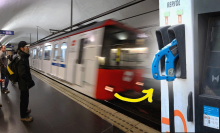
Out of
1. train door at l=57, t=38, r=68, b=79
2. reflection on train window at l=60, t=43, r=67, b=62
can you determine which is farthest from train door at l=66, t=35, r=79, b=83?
reflection on train window at l=60, t=43, r=67, b=62

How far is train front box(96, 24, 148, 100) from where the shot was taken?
3.98 m

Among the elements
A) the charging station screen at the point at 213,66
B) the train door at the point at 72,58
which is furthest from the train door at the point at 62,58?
the charging station screen at the point at 213,66

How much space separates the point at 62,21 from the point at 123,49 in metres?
10.7

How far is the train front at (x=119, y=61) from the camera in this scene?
13.1ft

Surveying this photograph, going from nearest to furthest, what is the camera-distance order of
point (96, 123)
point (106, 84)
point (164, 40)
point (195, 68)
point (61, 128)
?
1. point (195, 68)
2. point (164, 40)
3. point (61, 128)
4. point (96, 123)
5. point (106, 84)

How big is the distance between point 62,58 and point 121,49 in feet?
10.6

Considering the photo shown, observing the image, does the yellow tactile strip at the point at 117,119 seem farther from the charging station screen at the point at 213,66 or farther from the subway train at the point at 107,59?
the charging station screen at the point at 213,66

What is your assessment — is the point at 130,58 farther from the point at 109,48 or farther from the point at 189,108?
the point at 189,108

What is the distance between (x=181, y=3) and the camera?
1024 millimetres

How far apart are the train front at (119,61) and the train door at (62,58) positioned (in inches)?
105

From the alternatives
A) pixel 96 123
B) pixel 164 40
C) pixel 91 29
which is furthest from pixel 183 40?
pixel 91 29

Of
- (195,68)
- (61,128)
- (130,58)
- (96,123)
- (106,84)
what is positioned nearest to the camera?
(195,68)

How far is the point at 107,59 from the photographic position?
402 cm

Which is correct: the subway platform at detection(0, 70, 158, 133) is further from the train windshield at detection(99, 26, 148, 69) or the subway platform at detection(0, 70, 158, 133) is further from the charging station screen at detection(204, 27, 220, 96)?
the charging station screen at detection(204, 27, 220, 96)
